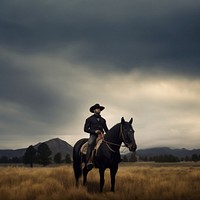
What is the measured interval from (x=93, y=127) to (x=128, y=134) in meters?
2.13

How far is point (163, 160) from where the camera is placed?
132 meters

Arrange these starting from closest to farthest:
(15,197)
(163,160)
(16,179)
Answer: (15,197)
(16,179)
(163,160)

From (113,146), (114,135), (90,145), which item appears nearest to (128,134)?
(114,135)

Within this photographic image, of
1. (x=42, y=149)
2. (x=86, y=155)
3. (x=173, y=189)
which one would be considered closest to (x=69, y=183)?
(x=86, y=155)

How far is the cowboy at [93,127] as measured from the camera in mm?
13562

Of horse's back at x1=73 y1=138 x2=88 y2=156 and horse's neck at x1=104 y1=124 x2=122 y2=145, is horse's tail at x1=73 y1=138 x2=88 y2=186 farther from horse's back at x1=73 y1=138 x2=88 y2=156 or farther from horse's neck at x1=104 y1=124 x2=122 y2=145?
horse's neck at x1=104 y1=124 x2=122 y2=145

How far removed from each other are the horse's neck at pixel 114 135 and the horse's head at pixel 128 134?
0.38 meters

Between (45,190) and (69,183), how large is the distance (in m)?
3.19

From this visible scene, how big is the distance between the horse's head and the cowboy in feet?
5.14

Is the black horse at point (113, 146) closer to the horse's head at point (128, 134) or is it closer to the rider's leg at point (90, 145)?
the horse's head at point (128, 134)

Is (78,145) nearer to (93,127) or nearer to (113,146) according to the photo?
(93,127)

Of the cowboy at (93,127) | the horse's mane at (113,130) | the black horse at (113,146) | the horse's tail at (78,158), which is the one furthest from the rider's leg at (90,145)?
the horse's tail at (78,158)

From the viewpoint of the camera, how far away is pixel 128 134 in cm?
1189

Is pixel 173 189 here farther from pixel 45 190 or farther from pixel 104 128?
pixel 45 190
